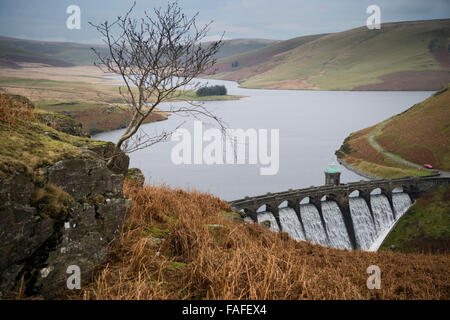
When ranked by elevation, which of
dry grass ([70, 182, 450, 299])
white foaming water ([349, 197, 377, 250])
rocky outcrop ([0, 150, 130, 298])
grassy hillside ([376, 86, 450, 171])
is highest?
grassy hillside ([376, 86, 450, 171])

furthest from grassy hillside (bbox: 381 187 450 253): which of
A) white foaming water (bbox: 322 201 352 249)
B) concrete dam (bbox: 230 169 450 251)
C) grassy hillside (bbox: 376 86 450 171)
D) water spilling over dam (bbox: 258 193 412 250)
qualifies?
grassy hillside (bbox: 376 86 450 171)

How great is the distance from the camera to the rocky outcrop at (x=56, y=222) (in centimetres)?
375

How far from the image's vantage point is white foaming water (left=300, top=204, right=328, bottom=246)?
50781mm

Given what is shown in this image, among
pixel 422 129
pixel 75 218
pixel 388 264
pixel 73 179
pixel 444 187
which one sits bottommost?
pixel 444 187

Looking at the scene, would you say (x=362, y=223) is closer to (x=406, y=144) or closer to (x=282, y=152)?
(x=282, y=152)

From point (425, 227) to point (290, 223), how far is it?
25.1 metres

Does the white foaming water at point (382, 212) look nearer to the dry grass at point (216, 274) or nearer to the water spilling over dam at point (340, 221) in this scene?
the water spilling over dam at point (340, 221)

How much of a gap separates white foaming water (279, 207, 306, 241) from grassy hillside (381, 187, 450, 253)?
46.7 ft

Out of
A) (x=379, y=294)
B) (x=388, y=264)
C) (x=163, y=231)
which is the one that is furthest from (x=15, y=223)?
(x=388, y=264)

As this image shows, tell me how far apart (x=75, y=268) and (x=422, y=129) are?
10954cm

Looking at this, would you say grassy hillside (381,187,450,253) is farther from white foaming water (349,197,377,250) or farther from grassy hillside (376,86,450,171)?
grassy hillside (376,86,450,171)

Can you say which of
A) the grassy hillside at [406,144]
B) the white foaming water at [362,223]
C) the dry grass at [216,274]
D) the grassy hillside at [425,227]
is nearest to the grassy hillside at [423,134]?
the grassy hillside at [406,144]

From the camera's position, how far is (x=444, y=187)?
65.9m
